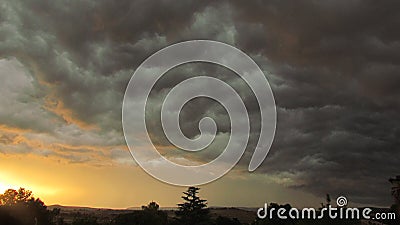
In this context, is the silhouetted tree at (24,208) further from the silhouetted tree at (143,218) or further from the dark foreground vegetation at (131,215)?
the silhouetted tree at (143,218)

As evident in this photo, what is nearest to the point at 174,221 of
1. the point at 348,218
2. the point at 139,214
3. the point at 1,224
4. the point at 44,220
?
A: the point at 139,214

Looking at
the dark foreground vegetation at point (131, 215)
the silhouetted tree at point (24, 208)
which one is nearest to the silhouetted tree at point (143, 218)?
the dark foreground vegetation at point (131, 215)

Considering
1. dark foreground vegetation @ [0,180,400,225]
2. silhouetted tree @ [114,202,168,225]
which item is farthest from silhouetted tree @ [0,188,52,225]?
silhouetted tree @ [114,202,168,225]

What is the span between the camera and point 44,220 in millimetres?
121625

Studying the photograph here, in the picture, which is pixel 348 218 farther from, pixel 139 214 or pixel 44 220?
pixel 44 220

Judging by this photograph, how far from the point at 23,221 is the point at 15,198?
23521 millimetres

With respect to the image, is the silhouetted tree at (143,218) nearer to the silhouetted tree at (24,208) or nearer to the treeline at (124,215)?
the treeline at (124,215)

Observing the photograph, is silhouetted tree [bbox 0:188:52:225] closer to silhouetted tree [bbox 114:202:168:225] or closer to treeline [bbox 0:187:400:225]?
treeline [bbox 0:187:400:225]

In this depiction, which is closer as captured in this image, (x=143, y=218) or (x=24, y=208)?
(x=24, y=208)

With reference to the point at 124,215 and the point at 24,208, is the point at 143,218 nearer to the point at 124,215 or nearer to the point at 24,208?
the point at 124,215

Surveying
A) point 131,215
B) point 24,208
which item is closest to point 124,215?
point 131,215

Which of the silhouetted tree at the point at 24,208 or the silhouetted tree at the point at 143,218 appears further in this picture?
the silhouetted tree at the point at 143,218

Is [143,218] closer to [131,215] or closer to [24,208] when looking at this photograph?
[131,215]

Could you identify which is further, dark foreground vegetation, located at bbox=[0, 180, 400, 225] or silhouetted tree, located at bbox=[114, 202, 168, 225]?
silhouetted tree, located at bbox=[114, 202, 168, 225]
